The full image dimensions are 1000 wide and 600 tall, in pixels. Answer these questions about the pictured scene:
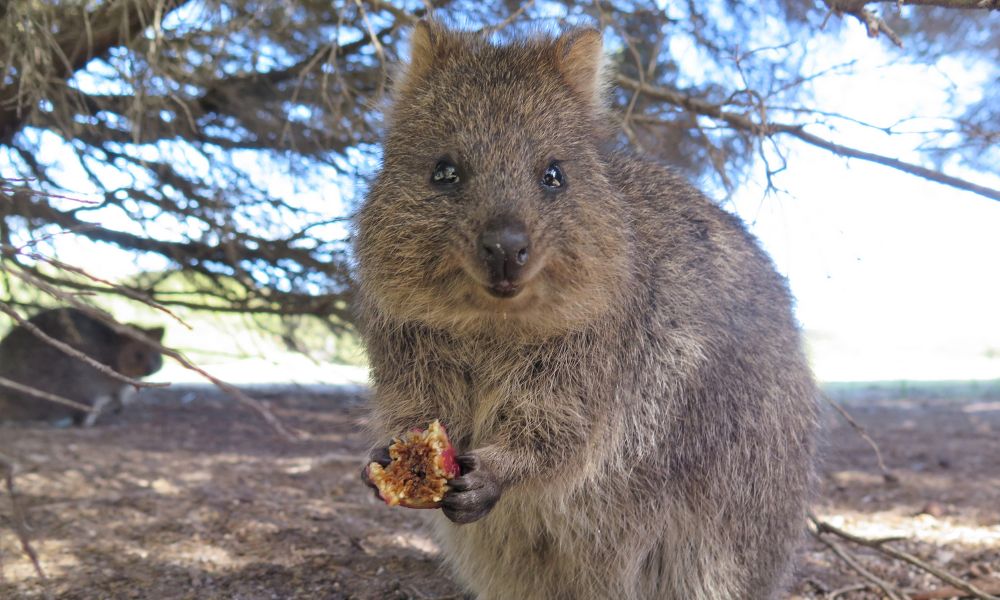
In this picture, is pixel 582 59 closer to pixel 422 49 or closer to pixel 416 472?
pixel 422 49

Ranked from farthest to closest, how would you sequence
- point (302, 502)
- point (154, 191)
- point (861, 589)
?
point (154, 191) → point (302, 502) → point (861, 589)

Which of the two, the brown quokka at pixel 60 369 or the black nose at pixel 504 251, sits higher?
the black nose at pixel 504 251

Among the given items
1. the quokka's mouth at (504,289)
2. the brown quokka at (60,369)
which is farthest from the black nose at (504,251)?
the brown quokka at (60,369)

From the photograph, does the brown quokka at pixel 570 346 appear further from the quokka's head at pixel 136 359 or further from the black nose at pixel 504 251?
the quokka's head at pixel 136 359

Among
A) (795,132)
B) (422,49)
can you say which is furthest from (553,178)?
(795,132)

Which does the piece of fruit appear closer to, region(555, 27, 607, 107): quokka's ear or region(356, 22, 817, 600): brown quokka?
region(356, 22, 817, 600): brown quokka

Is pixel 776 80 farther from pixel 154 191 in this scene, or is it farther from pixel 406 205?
pixel 154 191

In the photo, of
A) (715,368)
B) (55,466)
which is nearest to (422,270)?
(715,368)
